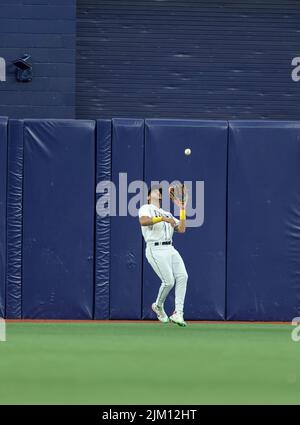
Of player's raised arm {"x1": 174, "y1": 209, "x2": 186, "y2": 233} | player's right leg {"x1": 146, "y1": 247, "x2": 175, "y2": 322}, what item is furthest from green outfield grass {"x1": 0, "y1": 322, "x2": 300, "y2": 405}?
player's raised arm {"x1": 174, "y1": 209, "x2": 186, "y2": 233}

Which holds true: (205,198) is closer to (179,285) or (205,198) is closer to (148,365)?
(179,285)

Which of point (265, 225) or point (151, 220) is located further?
point (265, 225)

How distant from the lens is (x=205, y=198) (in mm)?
18625

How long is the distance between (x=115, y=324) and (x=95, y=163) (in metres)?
2.64

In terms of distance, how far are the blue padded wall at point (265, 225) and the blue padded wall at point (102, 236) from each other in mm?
1963

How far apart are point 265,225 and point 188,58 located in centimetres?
446

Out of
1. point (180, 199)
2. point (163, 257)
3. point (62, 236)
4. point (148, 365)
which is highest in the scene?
point (180, 199)

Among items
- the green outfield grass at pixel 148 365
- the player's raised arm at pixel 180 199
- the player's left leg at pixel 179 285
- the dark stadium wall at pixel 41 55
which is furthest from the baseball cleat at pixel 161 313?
the dark stadium wall at pixel 41 55

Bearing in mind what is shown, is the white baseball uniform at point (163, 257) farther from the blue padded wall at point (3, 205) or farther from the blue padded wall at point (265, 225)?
the blue padded wall at point (3, 205)

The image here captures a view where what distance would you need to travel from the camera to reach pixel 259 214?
18719 millimetres

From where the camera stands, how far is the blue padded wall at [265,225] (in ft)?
61.3

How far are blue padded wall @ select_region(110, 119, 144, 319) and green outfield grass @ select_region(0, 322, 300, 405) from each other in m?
1.48

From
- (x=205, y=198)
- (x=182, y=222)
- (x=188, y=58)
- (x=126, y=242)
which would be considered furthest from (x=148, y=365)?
(x=188, y=58)

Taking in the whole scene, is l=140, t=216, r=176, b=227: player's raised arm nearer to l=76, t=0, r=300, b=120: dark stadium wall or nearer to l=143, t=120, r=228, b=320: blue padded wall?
l=143, t=120, r=228, b=320: blue padded wall
